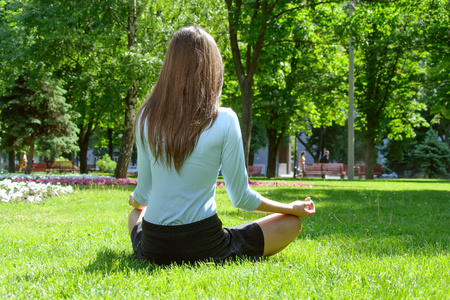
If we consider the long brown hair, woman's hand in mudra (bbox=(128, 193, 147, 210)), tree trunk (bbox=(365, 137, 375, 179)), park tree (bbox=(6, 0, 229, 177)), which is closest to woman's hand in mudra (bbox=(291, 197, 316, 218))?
the long brown hair

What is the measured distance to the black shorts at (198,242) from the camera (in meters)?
3.05

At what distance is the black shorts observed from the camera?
10.0 feet

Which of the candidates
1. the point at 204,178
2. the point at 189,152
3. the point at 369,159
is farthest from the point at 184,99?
the point at 369,159

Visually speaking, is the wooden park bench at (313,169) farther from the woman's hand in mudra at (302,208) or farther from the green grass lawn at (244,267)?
the woman's hand in mudra at (302,208)

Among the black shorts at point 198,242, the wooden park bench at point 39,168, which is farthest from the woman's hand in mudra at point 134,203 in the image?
the wooden park bench at point 39,168

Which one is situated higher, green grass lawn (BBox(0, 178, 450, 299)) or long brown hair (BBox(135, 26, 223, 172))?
long brown hair (BBox(135, 26, 223, 172))

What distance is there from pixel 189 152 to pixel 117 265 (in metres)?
1.16

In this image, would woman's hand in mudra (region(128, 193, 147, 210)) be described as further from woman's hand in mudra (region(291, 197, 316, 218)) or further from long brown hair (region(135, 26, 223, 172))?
woman's hand in mudra (region(291, 197, 316, 218))

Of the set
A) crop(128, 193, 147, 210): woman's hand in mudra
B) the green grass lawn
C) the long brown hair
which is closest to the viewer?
the green grass lawn

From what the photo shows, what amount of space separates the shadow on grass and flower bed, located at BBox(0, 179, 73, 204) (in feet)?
19.0

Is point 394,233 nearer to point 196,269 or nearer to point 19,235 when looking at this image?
point 196,269

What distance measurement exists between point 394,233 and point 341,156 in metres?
48.3

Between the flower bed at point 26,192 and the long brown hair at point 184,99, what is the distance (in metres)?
6.84

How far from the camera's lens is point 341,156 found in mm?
52219
